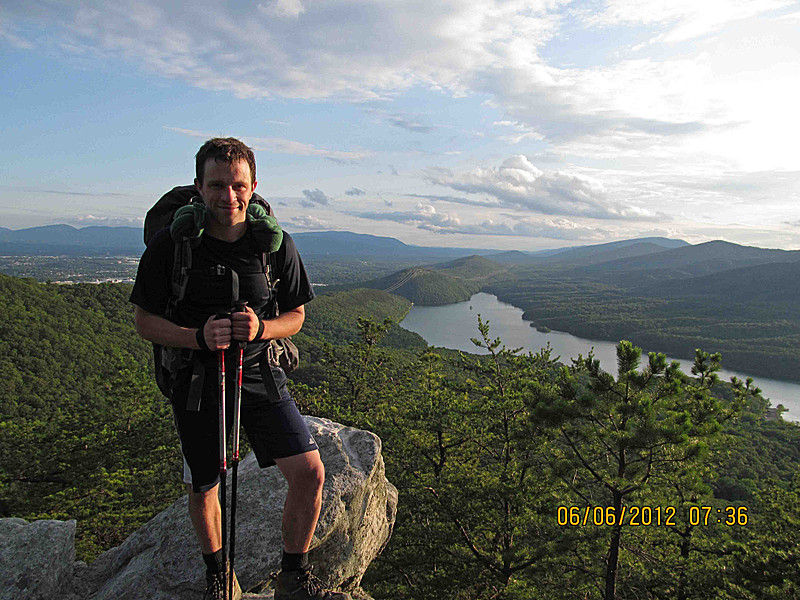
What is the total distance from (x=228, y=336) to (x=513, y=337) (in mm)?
84375

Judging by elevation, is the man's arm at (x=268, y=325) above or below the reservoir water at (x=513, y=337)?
above

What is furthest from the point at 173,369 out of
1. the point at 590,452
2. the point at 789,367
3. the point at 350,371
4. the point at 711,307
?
the point at 711,307

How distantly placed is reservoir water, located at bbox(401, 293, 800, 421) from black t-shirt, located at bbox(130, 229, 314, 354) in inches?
1932

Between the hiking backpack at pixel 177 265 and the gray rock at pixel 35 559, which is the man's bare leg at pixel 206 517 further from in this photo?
the gray rock at pixel 35 559

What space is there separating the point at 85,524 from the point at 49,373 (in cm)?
3181

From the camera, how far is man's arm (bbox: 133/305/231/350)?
2.17 metres

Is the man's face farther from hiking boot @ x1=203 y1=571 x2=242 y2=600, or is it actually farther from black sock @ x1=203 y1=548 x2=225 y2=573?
hiking boot @ x1=203 y1=571 x2=242 y2=600

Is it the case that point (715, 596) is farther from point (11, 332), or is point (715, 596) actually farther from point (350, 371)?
point (11, 332)

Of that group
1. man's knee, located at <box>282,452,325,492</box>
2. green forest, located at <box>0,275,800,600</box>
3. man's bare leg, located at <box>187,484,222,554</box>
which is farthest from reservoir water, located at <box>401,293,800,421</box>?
man's bare leg, located at <box>187,484,222,554</box>

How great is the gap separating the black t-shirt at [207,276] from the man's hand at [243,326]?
150mm

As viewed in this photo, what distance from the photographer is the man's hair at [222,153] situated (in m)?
2.27

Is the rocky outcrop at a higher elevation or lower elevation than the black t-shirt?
lower
